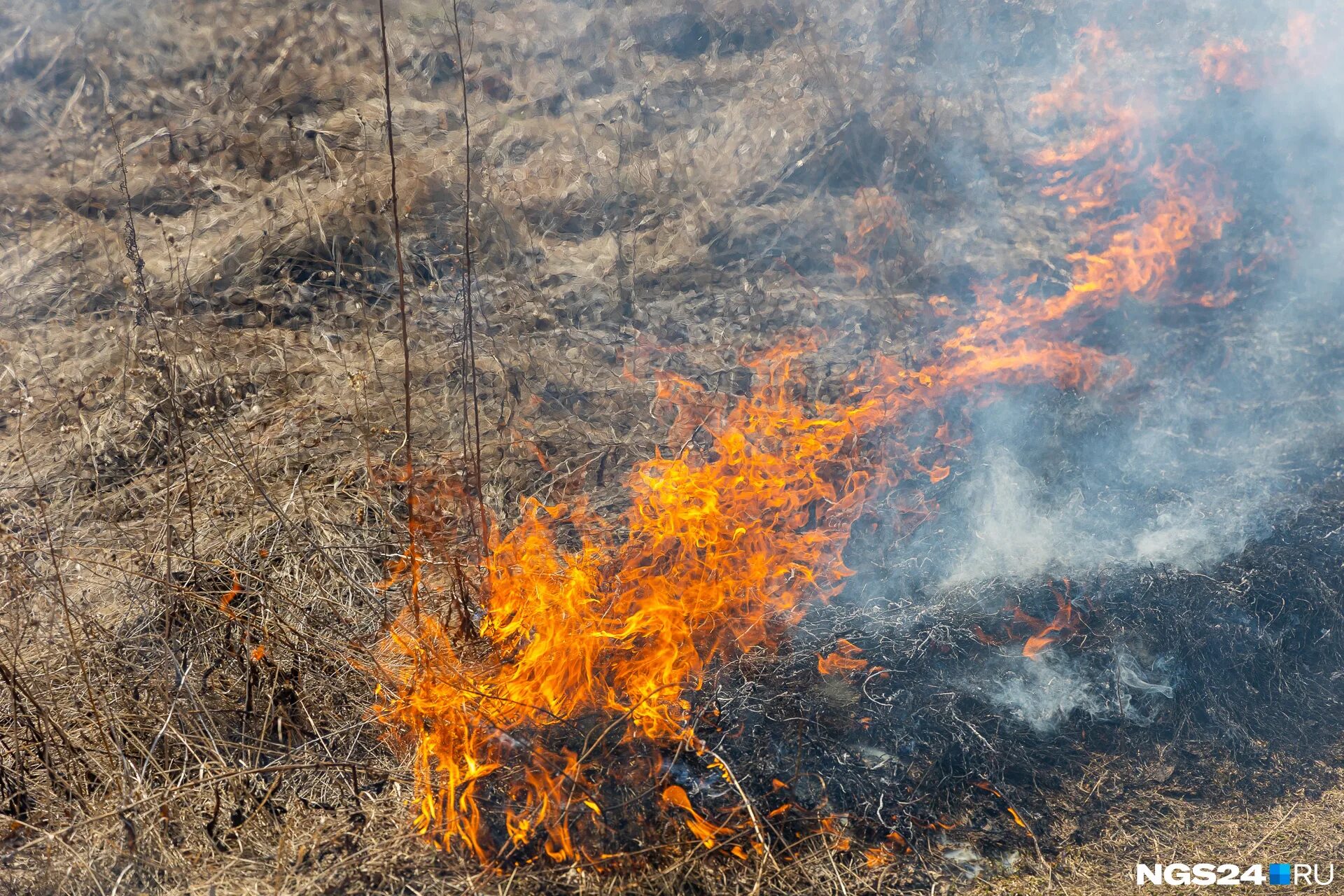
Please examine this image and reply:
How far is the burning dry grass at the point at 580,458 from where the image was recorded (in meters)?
3.99

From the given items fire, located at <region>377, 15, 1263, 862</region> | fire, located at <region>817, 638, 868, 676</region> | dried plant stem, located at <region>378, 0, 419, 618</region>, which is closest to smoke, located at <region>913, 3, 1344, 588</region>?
fire, located at <region>377, 15, 1263, 862</region>

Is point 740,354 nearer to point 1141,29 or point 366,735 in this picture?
point 366,735

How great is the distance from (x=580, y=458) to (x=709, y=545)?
174 centimetres

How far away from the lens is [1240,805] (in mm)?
4312

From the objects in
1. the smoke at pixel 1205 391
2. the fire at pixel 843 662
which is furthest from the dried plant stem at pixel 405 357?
the smoke at pixel 1205 391

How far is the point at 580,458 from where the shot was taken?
6387 millimetres

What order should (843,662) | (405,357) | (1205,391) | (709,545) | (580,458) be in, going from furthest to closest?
(1205,391), (580,458), (709,545), (843,662), (405,357)

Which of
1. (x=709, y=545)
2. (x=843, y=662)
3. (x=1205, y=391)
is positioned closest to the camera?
(x=843, y=662)

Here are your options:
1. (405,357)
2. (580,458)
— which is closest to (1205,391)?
(580,458)

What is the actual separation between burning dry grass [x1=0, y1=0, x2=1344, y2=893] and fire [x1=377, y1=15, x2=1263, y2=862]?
0.08 ft

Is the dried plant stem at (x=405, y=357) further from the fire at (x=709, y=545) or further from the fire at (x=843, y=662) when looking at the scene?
the fire at (x=843, y=662)

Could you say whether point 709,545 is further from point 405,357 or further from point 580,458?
point 405,357

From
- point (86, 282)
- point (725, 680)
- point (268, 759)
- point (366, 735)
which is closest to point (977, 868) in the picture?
point (725, 680)

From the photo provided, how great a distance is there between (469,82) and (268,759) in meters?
6.20
